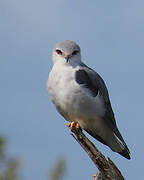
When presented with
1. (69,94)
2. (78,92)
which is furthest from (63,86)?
(78,92)

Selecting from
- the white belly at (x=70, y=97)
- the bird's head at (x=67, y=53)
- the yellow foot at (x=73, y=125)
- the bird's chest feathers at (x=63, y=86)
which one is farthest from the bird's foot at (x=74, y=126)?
the bird's head at (x=67, y=53)

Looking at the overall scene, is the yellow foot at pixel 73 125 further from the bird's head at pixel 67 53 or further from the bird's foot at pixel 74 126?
the bird's head at pixel 67 53

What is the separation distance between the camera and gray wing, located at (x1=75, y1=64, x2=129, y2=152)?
9.39m

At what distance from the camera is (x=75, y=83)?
927 cm

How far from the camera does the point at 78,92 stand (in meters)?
9.26

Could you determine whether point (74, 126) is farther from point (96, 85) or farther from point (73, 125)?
point (96, 85)

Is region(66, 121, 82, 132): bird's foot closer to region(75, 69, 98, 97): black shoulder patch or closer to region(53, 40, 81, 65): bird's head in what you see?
region(75, 69, 98, 97): black shoulder patch

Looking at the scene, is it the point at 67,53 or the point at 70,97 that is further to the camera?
the point at 67,53

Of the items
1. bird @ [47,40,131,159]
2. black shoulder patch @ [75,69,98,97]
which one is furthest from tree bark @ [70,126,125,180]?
black shoulder patch @ [75,69,98,97]

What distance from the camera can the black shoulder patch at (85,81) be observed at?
932 cm

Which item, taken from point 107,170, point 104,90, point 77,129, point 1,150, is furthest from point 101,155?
point 1,150

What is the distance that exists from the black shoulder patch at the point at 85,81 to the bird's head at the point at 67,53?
1.05 feet

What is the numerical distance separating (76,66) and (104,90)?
740 mm

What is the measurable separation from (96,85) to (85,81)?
0.34 m
